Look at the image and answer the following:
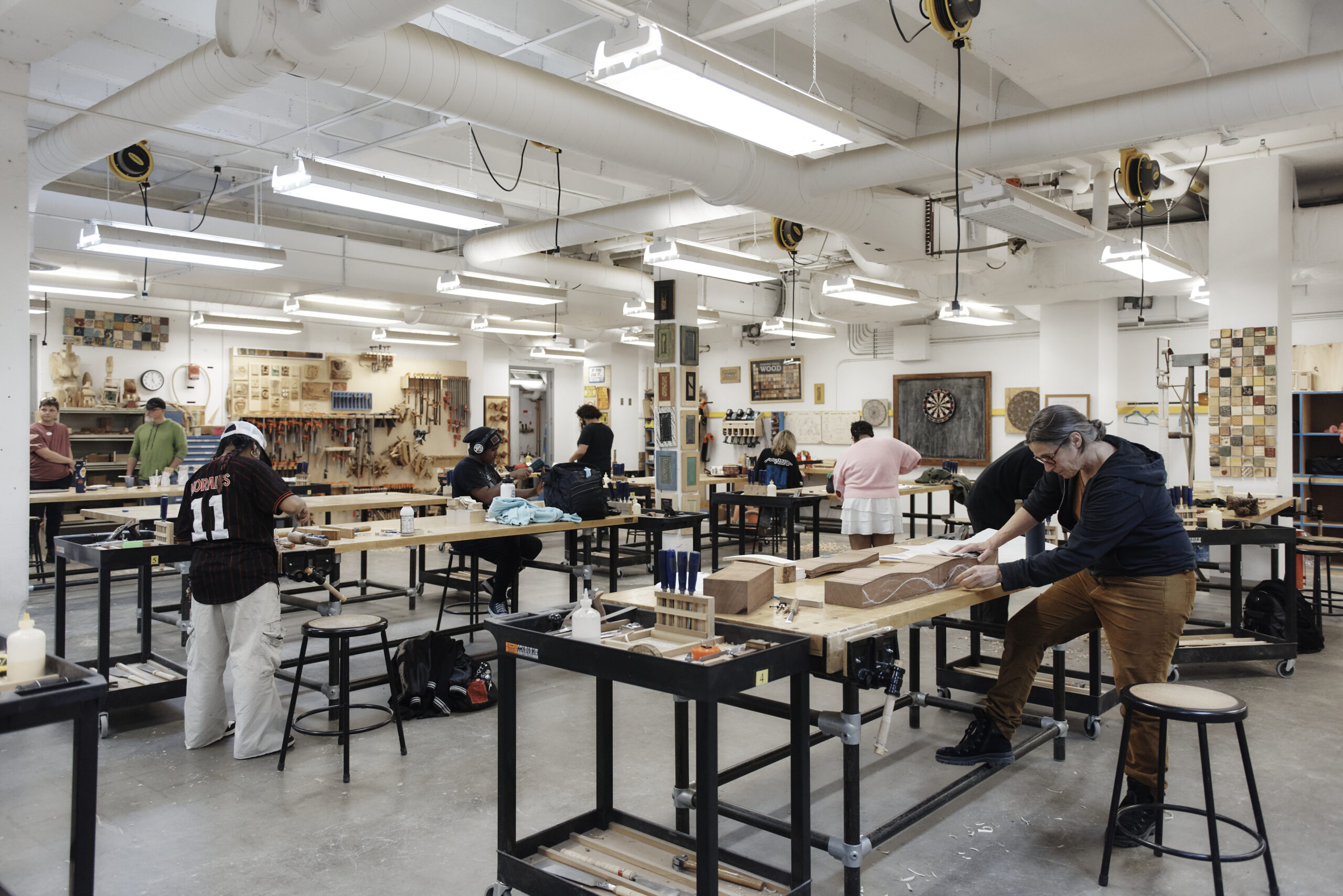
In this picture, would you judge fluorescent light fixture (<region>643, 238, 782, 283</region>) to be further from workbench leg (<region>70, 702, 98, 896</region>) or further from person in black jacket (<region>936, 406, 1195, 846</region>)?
workbench leg (<region>70, 702, 98, 896</region>)

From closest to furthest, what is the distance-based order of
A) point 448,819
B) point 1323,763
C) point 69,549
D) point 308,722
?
point 448,819 → point 1323,763 → point 308,722 → point 69,549

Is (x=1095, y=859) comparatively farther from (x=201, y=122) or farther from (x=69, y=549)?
(x=201, y=122)

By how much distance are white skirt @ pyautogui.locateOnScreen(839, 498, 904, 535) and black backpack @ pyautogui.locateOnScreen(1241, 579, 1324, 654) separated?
9.07 feet

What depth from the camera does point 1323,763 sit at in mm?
4113

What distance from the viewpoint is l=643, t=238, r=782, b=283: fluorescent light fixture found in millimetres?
7004

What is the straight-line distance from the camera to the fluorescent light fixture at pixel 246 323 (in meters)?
11.2

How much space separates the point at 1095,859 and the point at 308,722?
3687 mm

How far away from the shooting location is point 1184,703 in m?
2.79

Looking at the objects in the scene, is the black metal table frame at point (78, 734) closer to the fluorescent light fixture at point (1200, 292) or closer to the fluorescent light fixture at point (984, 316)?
the fluorescent light fixture at point (984, 316)

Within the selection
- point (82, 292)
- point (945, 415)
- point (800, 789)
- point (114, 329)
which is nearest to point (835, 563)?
point (800, 789)

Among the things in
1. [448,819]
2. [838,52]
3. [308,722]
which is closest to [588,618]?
[448,819]

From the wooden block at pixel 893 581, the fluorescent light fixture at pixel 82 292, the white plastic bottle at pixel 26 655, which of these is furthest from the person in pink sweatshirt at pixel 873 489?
the fluorescent light fixture at pixel 82 292

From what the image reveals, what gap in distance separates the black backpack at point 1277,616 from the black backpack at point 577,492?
170 inches

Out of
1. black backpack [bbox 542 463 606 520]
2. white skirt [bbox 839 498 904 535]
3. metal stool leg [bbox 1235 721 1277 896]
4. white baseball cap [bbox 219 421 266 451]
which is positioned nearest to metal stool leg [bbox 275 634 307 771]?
white baseball cap [bbox 219 421 266 451]
